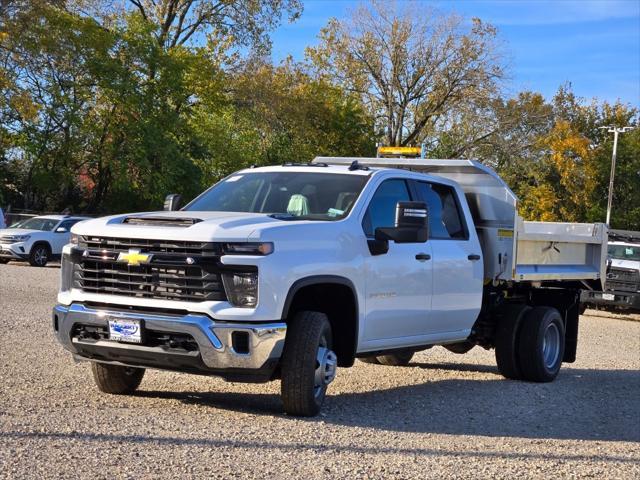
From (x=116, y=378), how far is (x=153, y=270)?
4.68ft

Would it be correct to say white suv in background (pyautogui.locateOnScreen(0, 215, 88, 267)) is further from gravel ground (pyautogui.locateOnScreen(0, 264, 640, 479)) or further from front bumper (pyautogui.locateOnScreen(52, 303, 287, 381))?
front bumper (pyautogui.locateOnScreen(52, 303, 287, 381))

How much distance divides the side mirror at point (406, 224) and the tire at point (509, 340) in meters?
3.13

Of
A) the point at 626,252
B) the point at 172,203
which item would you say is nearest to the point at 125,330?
the point at 172,203

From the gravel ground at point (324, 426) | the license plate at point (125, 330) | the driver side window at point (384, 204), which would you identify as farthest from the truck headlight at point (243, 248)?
the driver side window at point (384, 204)

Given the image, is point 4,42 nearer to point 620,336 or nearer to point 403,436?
point 620,336

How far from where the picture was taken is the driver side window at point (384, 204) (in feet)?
27.6

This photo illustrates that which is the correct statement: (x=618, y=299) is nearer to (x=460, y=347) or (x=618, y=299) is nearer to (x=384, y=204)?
(x=460, y=347)

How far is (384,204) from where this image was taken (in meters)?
8.72

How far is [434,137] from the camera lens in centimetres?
5109

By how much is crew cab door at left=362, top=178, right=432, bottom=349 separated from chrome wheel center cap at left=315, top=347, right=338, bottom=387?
561 millimetres

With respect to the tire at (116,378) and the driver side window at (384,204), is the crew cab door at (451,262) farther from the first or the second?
the tire at (116,378)

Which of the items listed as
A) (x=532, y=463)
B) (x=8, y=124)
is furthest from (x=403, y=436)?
(x=8, y=124)

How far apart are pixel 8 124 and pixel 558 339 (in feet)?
106

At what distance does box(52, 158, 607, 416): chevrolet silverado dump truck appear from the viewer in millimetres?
7164
